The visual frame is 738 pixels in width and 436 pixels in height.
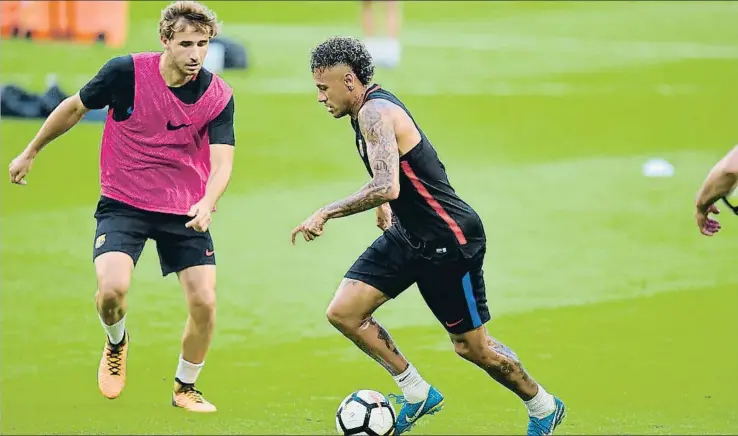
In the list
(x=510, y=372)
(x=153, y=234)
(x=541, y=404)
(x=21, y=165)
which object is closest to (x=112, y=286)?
(x=153, y=234)

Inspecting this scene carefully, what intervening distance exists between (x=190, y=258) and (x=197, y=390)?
102cm

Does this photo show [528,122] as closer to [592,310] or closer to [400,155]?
[592,310]

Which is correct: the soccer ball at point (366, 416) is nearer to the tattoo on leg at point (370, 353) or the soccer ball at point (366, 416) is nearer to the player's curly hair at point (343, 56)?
the tattoo on leg at point (370, 353)

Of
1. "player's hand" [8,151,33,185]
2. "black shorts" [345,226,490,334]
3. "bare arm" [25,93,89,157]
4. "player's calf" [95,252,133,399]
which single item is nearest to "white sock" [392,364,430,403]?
"black shorts" [345,226,490,334]

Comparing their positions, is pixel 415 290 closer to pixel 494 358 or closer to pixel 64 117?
pixel 494 358

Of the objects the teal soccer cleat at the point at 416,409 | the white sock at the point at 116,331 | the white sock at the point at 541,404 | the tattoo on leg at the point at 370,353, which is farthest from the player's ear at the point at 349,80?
the white sock at the point at 541,404

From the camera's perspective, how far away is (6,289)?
11.2 meters

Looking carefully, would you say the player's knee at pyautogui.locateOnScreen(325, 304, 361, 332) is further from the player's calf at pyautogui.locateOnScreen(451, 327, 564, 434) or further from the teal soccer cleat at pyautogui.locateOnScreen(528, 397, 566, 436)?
the teal soccer cleat at pyautogui.locateOnScreen(528, 397, 566, 436)

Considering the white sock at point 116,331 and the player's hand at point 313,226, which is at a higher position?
the player's hand at point 313,226

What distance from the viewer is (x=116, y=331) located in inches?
319

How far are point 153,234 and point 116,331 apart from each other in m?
0.67

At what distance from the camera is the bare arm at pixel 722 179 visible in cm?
623

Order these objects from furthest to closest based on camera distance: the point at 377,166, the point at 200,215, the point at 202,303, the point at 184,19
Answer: the point at 202,303 < the point at 184,19 < the point at 200,215 < the point at 377,166

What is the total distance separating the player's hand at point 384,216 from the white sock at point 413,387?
0.94 metres
